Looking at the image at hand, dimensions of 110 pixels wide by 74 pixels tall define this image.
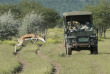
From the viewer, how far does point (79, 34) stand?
20547 millimetres

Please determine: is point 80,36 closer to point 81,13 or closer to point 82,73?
point 81,13

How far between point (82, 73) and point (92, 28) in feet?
31.3

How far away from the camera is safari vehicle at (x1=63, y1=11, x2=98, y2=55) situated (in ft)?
66.5

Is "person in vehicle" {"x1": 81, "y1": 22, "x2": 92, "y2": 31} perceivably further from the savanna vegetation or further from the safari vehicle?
the savanna vegetation

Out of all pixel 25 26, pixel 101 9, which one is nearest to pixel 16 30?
pixel 25 26

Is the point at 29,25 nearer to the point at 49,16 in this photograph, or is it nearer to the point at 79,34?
the point at 79,34

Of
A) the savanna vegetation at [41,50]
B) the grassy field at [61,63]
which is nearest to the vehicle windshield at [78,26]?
the savanna vegetation at [41,50]

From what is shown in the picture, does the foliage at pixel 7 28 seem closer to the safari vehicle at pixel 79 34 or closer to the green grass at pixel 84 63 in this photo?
the safari vehicle at pixel 79 34

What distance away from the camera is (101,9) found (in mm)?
57562

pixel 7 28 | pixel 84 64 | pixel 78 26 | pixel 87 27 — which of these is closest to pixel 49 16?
pixel 7 28

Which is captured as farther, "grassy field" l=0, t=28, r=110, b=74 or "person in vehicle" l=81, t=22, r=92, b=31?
"person in vehicle" l=81, t=22, r=92, b=31

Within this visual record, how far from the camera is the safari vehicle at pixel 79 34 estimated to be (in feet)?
66.5

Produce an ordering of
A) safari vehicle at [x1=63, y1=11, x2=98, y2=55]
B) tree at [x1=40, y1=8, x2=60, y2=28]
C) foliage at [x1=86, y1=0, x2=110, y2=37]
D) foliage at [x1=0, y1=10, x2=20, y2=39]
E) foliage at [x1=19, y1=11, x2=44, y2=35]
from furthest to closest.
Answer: tree at [x1=40, y1=8, x2=60, y2=28] < foliage at [x1=86, y1=0, x2=110, y2=37] < foliage at [x1=19, y1=11, x2=44, y2=35] < foliage at [x1=0, y1=10, x2=20, y2=39] < safari vehicle at [x1=63, y1=11, x2=98, y2=55]

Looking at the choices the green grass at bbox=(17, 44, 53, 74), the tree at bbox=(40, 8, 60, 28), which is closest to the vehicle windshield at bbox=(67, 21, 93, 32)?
the green grass at bbox=(17, 44, 53, 74)
